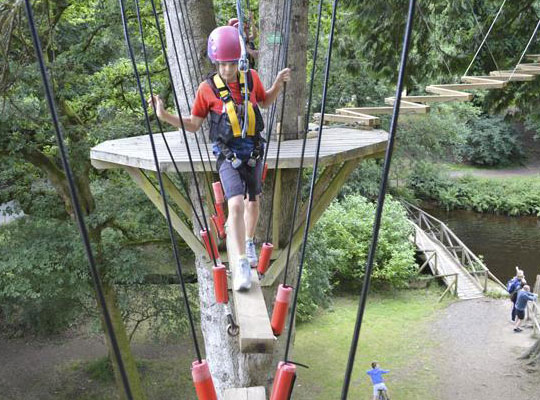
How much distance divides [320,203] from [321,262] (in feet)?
18.1

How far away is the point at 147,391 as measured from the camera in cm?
939

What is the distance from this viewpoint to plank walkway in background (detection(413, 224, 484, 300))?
13266mm

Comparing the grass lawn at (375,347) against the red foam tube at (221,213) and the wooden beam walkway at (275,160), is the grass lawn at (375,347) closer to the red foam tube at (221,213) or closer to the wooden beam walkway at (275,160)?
the wooden beam walkway at (275,160)

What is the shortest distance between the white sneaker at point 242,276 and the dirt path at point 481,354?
752cm

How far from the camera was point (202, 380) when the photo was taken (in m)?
1.62

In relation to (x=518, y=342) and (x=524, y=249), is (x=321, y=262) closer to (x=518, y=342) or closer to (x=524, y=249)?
(x=518, y=342)

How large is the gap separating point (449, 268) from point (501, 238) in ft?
16.6

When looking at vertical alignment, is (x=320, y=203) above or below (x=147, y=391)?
above

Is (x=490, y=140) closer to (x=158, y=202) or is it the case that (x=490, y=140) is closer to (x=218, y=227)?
(x=218, y=227)

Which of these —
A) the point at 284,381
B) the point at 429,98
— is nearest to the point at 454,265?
the point at 429,98

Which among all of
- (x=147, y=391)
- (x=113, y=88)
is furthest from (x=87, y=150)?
(x=147, y=391)

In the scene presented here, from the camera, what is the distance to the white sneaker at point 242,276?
96.3 inches

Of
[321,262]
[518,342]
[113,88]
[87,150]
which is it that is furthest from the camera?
[518,342]

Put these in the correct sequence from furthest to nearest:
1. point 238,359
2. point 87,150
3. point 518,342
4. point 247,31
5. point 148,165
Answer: point 518,342 < point 87,150 < point 238,359 < point 247,31 < point 148,165
